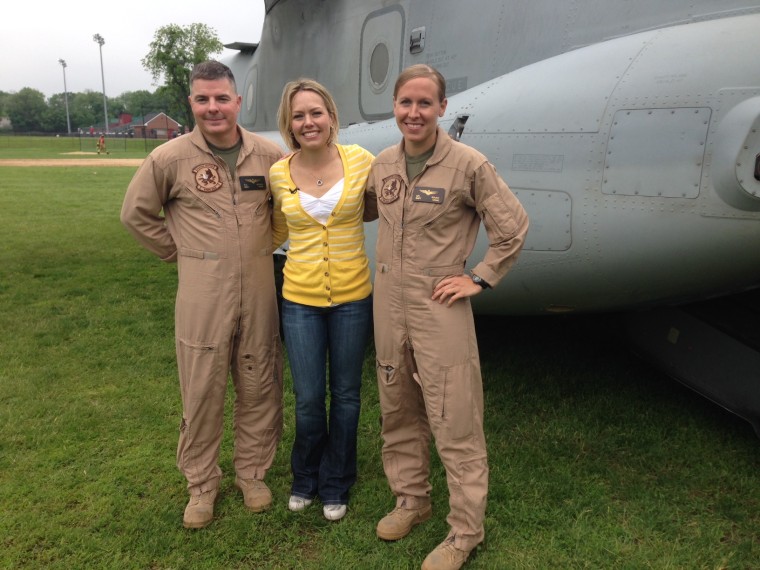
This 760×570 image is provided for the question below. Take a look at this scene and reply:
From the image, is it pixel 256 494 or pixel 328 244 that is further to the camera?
pixel 256 494

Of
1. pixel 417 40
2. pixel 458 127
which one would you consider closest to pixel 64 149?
pixel 417 40

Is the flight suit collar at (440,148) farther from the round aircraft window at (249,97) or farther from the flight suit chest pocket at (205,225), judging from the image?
the round aircraft window at (249,97)

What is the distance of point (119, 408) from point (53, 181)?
58.6 ft

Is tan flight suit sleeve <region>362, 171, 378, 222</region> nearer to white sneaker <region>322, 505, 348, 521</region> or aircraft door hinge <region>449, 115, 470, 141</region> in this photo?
aircraft door hinge <region>449, 115, 470, 141</region>

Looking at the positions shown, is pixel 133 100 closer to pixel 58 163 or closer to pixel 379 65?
pixel 58 163

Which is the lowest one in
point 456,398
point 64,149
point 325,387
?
point 64,149

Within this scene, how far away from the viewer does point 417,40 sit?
171 inches

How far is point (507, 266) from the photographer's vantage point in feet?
8.00

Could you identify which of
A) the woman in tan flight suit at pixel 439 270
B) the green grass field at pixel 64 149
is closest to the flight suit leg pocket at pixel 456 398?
the woman in tan flight suit at pixel 439 270

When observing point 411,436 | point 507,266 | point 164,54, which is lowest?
point 411,436

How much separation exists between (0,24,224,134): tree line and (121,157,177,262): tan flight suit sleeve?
5015 centimetres

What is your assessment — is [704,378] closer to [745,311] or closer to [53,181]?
[745,311]

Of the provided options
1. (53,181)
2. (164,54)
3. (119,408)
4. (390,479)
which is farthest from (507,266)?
(164,54)

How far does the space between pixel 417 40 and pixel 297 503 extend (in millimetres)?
2944
